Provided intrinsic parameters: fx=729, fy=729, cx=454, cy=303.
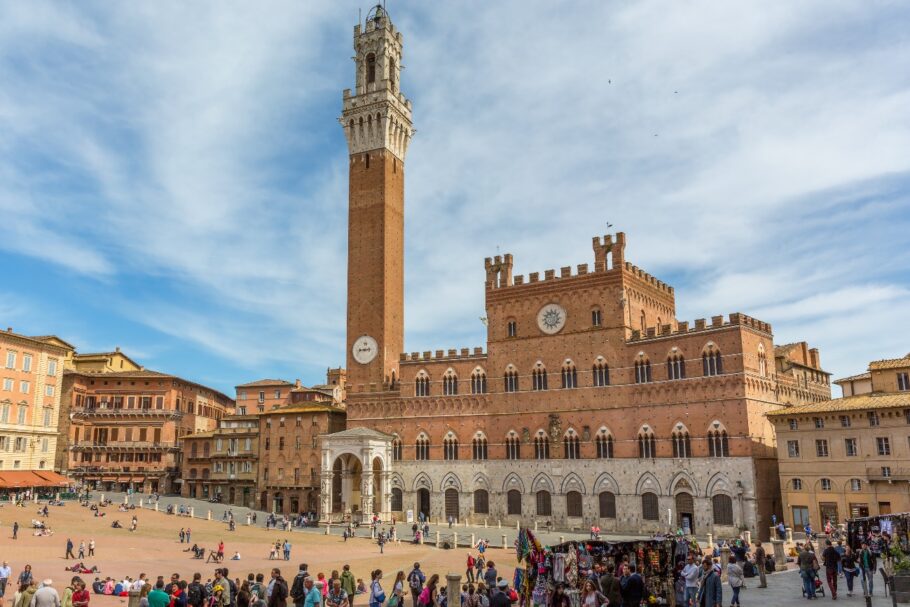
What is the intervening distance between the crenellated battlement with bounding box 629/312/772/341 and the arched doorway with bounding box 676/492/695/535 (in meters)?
10.6

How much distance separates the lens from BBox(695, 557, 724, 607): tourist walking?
50.8 ft

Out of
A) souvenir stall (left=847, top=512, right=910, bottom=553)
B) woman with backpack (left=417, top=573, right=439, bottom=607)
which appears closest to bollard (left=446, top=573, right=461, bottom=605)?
woman with backpack (left=417, top=573, right=439, bottom=607)

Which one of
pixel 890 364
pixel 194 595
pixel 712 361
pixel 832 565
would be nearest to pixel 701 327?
pixel 712 361

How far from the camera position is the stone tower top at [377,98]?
66.6 metres

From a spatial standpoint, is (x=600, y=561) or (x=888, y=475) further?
(x=888, y=475)

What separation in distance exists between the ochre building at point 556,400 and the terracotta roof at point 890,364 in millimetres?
6266

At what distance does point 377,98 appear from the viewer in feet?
219

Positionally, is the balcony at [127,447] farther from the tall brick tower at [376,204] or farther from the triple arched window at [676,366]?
the triple arched window at [676,366]

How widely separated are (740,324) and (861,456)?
10092 mm

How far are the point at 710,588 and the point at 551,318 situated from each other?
39950mm

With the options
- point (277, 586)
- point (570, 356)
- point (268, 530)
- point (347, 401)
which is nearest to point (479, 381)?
point (570, 356)

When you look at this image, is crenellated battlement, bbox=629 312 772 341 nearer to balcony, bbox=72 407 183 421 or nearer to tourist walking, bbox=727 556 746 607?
tourist walking, bbox=727 556 746 607

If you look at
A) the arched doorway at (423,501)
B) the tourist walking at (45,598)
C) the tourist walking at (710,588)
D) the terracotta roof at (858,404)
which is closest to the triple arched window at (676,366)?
the terracotta roof at (858,404)

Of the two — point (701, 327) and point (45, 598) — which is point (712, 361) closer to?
point (701, 327)
